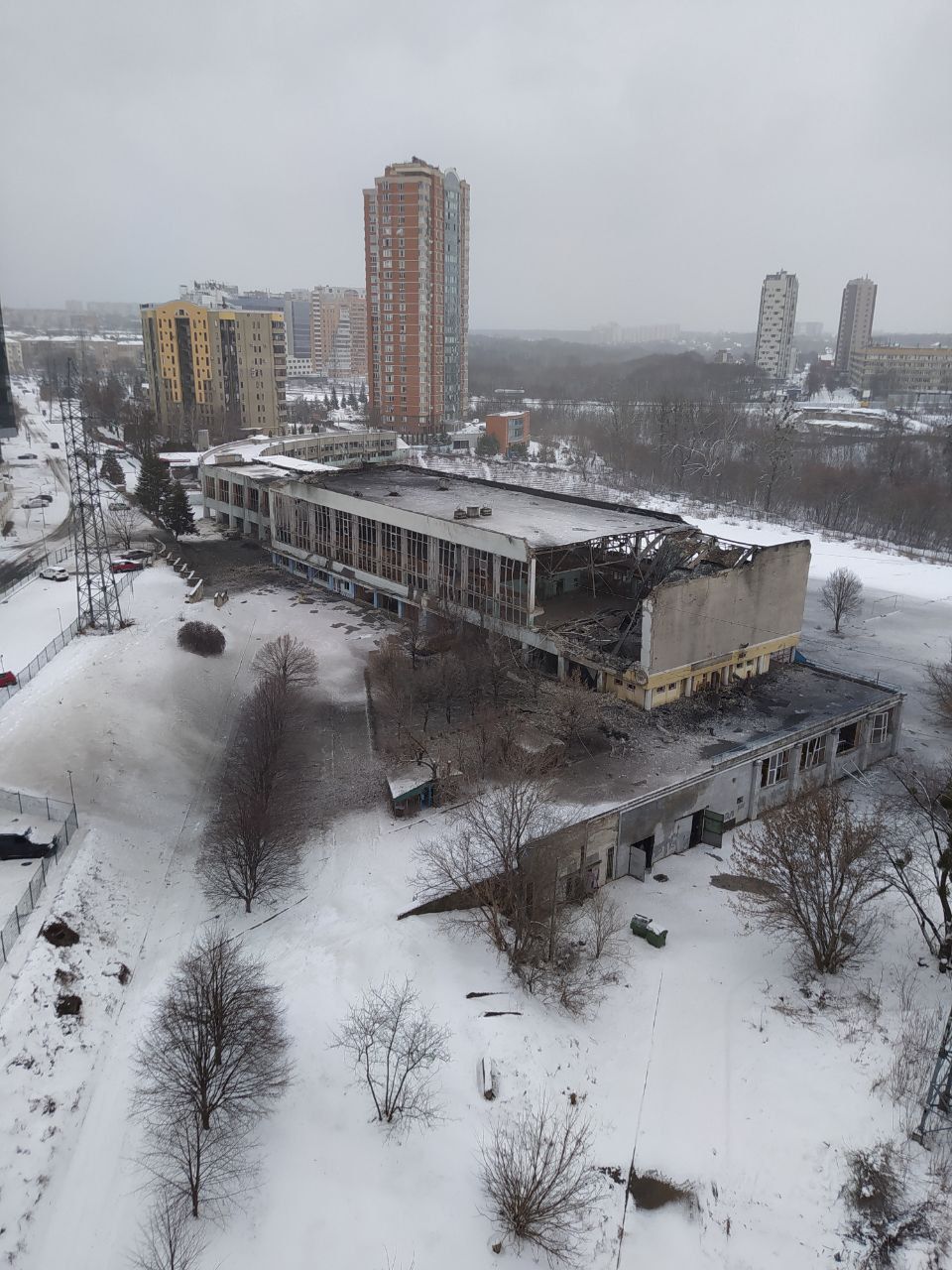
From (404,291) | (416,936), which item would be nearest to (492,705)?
(416,936)

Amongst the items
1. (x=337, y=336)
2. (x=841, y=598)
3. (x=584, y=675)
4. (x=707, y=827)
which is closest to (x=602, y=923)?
(x=707, y=827)

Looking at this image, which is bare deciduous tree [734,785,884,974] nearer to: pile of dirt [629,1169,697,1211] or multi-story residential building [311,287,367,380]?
pile of dirt [629,1169,697,1211]

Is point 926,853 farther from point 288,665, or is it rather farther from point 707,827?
point 288,665

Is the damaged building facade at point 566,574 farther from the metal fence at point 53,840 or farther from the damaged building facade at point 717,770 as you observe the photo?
the metal fence at point 53,840

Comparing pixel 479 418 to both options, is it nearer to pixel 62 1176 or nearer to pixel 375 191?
pixel 375 191

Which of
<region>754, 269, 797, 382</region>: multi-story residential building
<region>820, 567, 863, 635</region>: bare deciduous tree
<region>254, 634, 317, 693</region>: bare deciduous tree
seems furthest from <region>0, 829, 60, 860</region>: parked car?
<region>754, 269, 797, 382</region>: multi-story residential building
